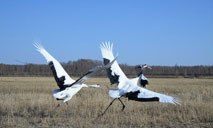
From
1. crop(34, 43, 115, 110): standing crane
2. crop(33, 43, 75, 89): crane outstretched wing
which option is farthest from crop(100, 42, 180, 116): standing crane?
crop(33, 43, 75, 89): crane outstretched wing

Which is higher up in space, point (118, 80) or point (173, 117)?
point (118, 80)

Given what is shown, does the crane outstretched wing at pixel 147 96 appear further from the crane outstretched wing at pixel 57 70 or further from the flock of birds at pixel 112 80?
the crane outstretched wing at pixel 57 70

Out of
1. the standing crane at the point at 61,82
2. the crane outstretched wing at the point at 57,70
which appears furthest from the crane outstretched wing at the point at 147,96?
the crane outstretched wing at the point at 57,70

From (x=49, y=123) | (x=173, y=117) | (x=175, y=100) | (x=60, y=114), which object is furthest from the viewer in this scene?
(x=60, y=114)

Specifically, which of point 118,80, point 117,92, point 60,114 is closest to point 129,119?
point 117,92

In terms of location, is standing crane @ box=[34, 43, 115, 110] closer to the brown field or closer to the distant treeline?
the brown field

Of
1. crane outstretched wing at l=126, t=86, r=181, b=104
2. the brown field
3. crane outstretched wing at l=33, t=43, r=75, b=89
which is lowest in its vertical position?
the brown field

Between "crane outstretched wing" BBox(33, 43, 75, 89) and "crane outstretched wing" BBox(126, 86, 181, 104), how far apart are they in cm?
231

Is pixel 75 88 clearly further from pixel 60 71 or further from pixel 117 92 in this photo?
pixel 117 92

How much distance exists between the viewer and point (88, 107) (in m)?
11.3

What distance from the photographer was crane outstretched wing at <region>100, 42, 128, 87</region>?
1043 centimetres

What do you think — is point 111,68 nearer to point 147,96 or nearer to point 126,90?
point 126,90

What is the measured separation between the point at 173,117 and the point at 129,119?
1516mm

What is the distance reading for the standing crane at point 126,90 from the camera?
26.0 ft
